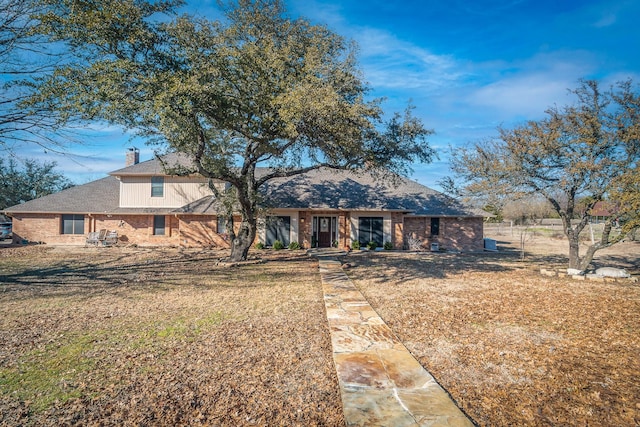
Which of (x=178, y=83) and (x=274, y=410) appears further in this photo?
(x=178, y=83)

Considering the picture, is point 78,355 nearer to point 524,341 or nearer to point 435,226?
point 524,341

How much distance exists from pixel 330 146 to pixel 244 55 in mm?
3419

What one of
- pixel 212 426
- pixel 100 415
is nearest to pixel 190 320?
pixel 100 415

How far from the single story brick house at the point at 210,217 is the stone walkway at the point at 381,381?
43.4 ft

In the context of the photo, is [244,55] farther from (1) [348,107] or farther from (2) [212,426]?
→ (2) [212,426]

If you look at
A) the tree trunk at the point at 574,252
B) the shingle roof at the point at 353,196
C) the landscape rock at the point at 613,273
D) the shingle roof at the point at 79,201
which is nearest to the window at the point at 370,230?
the shingle roof at the point at 353,196

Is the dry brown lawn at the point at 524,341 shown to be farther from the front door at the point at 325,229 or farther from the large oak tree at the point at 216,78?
the front door at the point at 325,229

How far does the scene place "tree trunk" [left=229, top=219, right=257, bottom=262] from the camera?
13.6 m

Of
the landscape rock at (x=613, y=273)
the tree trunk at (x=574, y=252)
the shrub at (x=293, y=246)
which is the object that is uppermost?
the tree trunk at (x=574, y=252)

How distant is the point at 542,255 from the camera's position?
17906 mm

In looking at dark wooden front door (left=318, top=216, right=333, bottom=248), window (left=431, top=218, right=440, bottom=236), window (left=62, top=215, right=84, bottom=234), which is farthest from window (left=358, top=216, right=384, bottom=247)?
window (left=62, top=215, right=84, bottom=234)

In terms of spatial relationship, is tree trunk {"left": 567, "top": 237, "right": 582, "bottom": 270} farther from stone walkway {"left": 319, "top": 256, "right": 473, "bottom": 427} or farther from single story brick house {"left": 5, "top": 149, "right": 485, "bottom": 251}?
stone walkway {"left": 319, "top": 256, "right": 473, "bottom": 427}

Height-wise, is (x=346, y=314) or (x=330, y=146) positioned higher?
(x=330, y=146)

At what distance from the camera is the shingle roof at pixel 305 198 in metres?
19.1
